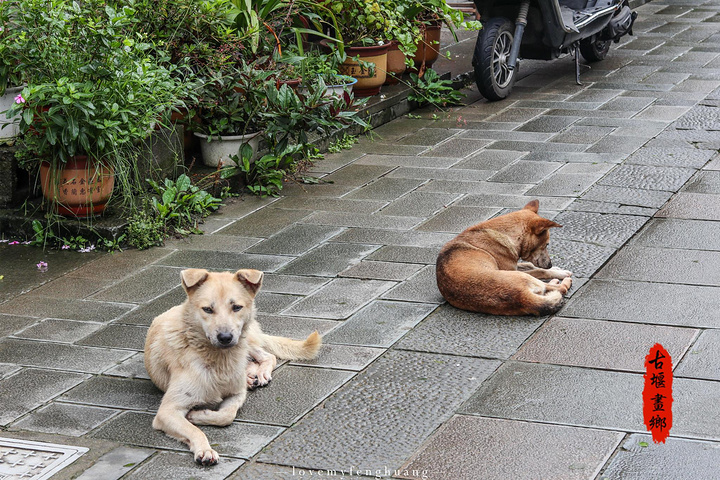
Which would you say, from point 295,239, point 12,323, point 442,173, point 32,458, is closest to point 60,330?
point 12,323

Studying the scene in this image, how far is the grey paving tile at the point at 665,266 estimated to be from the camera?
509cm

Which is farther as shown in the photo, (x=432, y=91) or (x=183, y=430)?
(x=432, y=91)

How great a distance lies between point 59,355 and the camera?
4.40 meters

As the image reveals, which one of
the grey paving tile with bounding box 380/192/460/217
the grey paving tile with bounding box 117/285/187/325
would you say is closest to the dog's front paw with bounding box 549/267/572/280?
the grey paving tile with bounding box 380/192/460/217

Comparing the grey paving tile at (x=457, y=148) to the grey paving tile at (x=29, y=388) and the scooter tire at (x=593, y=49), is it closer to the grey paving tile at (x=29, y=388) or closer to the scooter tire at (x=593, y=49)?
the scooter tire at (x=593, y=49)

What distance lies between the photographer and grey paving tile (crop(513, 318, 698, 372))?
4146 millimetres

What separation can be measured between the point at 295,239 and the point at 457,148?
2509mm

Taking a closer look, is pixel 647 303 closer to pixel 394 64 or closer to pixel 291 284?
pixel 291 284

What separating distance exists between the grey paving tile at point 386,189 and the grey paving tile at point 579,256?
1486 millimetres

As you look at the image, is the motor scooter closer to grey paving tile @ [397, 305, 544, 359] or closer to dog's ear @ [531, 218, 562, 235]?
dog's ear @ [531, 218, 562, 235]

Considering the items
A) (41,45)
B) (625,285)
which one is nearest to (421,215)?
(625,285)

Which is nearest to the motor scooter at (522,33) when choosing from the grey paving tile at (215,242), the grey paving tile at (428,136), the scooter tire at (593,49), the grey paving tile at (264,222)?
the scooter tire at (593,49)

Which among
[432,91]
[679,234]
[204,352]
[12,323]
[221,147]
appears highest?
[221,147]

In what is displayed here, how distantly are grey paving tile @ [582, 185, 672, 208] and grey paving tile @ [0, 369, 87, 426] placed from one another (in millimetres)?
3872
